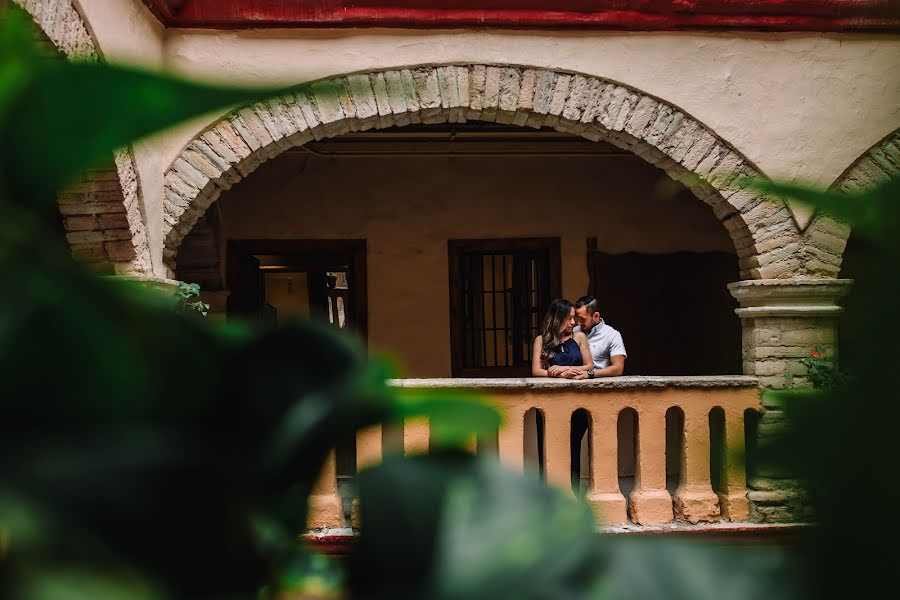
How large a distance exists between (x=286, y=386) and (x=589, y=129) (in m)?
5.20

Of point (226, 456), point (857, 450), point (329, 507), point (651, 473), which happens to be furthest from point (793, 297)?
point (226, 456)

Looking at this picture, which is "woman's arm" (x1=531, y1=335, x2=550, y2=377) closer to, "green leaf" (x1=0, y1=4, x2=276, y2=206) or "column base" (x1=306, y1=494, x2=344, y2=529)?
"column base" (x1=306, y1=494, x2=344, y2=529)

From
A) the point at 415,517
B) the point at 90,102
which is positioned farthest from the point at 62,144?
the point at 415,517

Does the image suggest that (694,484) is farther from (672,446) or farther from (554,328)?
(672,446)

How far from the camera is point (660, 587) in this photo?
0.32 m

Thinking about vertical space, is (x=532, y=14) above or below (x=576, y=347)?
above

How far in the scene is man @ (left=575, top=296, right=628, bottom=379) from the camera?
523 cm

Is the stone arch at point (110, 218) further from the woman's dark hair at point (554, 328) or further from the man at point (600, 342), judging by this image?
the man at point (600, 342)

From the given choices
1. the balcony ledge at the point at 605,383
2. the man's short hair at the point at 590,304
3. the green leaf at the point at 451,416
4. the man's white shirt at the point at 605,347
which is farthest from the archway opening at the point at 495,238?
the green leaf at the point at 451,416

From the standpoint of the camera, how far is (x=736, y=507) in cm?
491

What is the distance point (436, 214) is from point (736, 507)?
3691 millimetres

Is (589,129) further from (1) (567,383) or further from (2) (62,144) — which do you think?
(2) (62,144)

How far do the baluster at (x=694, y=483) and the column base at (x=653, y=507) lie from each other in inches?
3.9

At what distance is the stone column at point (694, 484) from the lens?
484cm
